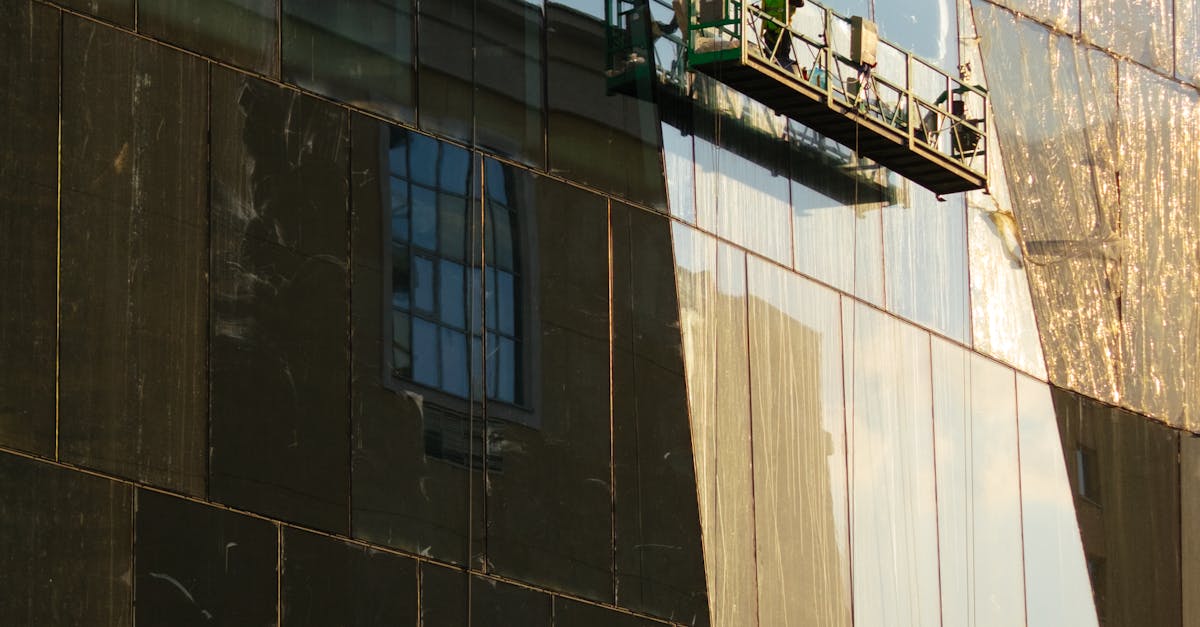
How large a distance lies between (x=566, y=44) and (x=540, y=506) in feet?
16.5

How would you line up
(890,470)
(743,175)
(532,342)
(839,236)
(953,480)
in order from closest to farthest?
(532,342), (743,175), (839,236), (890,470), (953,480)

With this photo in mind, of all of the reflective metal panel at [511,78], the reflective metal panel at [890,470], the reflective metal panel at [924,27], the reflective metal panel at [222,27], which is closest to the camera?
the reflective metal panel at [222,27]

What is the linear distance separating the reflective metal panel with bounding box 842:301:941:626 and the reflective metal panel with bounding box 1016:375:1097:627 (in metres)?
2.65

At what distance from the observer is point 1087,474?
28.9 m

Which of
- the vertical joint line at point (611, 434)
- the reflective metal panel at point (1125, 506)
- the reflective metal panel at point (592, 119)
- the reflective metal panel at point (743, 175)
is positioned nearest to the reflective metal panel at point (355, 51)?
the reflective metal panel at point (592, 119)

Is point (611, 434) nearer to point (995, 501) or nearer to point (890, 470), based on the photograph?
point (890, 470)

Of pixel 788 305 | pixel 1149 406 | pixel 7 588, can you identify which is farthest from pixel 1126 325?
pixel 7 588

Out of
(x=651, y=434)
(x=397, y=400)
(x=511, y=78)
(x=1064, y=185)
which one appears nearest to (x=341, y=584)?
(x=397, y=400)

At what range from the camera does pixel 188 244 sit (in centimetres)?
1642

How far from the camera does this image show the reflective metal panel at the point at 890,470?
2427 cm

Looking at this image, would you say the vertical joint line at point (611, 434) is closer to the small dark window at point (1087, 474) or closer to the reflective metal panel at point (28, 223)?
the reflective metal panel at point (28, 223)

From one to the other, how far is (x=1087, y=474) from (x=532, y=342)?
40.1 feet

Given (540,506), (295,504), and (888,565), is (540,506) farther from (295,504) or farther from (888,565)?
(888,565)

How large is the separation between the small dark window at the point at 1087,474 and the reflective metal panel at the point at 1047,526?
0.36 m
